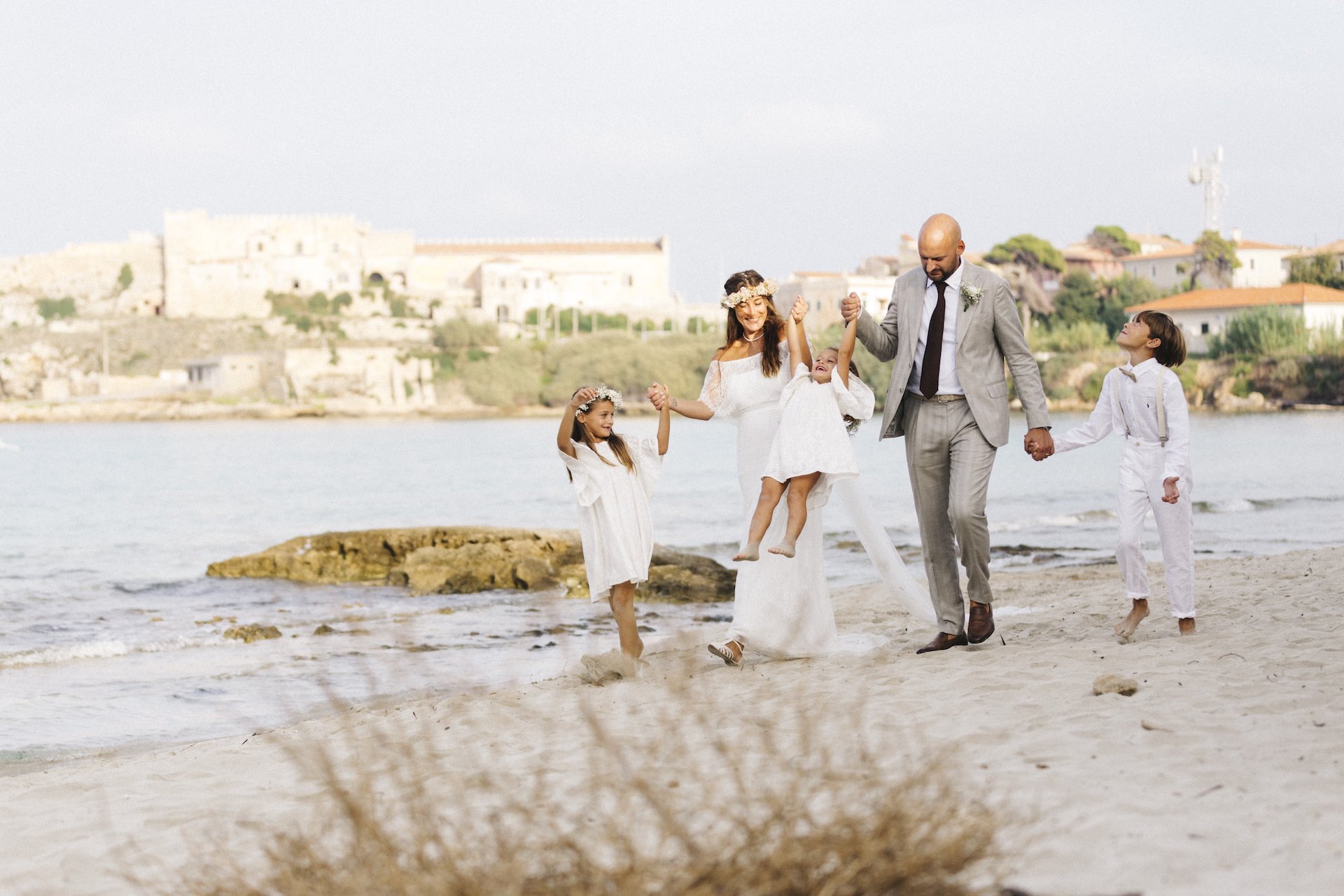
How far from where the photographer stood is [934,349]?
18.0 ft

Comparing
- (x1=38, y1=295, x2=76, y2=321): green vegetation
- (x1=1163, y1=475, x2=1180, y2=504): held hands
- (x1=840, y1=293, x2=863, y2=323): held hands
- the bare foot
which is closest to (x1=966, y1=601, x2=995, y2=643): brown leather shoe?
the bare foot

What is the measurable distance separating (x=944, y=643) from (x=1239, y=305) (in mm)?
69758

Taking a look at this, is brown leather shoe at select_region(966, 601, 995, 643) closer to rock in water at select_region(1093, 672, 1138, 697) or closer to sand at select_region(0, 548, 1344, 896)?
sand at select_region(0, 548, 1344, 896)

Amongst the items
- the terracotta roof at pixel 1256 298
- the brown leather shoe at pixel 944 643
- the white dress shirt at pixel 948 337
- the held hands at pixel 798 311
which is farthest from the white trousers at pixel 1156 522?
the terracotta roof at pixel 1256 298

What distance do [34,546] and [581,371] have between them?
61.9 metres

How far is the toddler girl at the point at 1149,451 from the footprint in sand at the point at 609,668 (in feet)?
6.67

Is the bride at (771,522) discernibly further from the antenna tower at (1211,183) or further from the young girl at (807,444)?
the antenna tower at (1211,183)

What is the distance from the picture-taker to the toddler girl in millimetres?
5516

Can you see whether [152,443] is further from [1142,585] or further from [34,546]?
[1142,585]

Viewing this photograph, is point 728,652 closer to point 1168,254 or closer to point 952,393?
point 952,393

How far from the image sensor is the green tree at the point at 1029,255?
8288 centimetres

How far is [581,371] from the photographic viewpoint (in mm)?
81688

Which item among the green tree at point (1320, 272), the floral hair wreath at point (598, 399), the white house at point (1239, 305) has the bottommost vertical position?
the floral hair wreath at point (598, 399)

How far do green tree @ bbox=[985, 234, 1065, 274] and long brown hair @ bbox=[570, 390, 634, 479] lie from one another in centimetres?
7944
